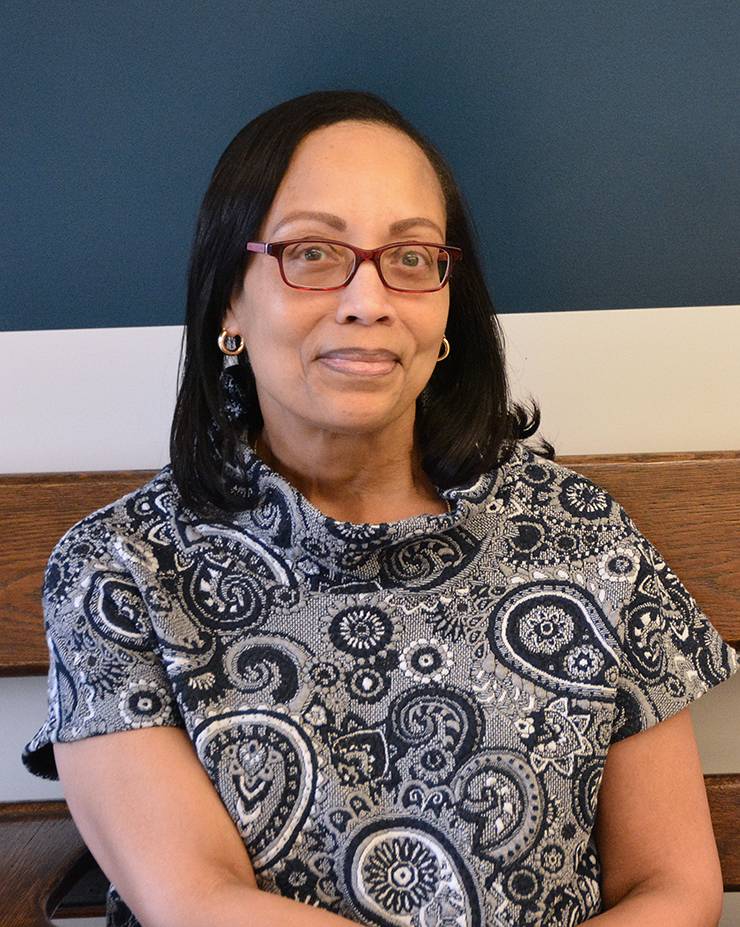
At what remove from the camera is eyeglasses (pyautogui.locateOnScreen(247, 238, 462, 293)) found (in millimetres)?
1438

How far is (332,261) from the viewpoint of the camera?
1.45 meters

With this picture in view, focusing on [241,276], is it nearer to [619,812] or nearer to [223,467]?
[223,467]

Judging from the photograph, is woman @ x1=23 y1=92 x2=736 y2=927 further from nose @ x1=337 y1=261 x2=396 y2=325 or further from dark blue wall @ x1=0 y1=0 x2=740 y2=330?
dark blue wall @ x1=0 y1=0 x2=740 y2=330

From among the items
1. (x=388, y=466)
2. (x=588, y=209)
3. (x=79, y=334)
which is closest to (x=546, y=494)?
(x=388, y=466)

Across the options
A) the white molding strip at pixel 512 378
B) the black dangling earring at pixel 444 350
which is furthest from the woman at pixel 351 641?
the white molding strip at pixel 512 378

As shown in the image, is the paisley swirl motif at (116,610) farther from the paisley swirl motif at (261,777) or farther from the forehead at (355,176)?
the forehead at (355,176)

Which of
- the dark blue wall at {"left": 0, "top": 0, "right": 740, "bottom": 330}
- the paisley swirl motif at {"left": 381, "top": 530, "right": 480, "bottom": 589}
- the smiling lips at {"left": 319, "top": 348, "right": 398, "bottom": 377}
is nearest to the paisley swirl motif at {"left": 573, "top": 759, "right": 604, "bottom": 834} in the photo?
the paisley swirl motif at {"left": 381, "top": 530, "right": 480, "bottom": 589}

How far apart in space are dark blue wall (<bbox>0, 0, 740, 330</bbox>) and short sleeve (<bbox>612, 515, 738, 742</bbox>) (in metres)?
0.57

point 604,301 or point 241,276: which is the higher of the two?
point 241,276

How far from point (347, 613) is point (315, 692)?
0.35 feet

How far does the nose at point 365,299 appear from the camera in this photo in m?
1.42

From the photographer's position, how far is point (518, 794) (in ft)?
4.66

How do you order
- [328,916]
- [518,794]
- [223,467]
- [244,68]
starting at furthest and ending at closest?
[244,68]
[223,467]
[518,794]
[328,916]

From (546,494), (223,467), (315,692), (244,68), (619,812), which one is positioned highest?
(244,68)
